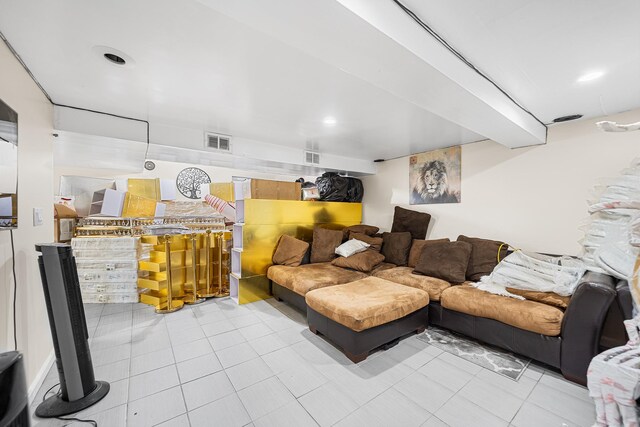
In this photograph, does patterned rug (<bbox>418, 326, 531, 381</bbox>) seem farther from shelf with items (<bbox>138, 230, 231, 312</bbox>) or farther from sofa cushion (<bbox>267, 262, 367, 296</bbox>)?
shelf with items (<bbox>138, 230, 231, 312</bbox>)

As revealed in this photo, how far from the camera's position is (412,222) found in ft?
13.8

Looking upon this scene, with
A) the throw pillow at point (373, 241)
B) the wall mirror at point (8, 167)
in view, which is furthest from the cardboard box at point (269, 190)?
the wall mirror at point (8, 167)

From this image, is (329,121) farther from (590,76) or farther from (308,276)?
(590,76)

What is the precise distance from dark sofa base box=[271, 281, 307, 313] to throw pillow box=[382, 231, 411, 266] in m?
1.61

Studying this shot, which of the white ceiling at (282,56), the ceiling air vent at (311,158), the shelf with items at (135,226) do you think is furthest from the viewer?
the ceiling air vent at (311,158)

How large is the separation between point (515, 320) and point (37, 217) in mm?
3911

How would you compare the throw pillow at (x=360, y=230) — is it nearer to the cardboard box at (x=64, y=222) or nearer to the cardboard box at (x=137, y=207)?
the cardboard box at (x=137, y=207)

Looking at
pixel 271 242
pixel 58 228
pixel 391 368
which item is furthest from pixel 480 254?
pixel 58 228

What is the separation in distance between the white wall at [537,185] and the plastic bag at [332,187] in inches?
62.8

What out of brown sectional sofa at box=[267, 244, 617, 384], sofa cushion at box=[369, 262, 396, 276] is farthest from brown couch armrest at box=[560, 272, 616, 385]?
sofa cushion at box=[369, 262, 396, 276]

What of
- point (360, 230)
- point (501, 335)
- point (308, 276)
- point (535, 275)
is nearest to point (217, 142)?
point (308, 276)

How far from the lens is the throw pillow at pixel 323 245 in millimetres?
4113

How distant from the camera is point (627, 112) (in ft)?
8.16

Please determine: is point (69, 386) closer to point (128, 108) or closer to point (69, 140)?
point (128, 108)
